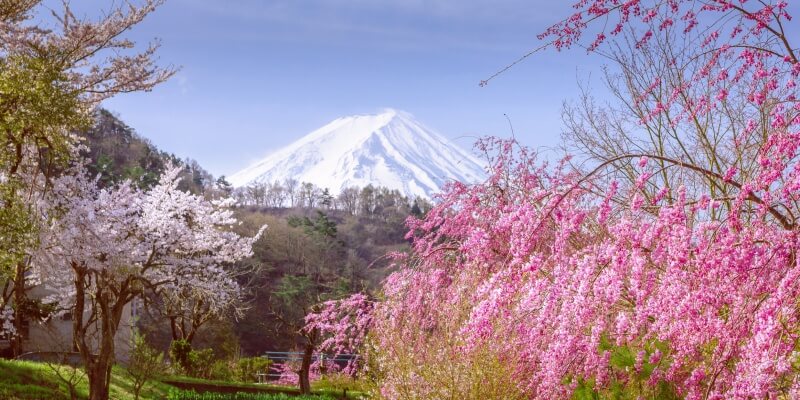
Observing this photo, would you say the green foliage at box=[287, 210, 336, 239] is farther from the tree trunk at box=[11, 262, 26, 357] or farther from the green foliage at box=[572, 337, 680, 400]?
the green foliage at box=[572, 337, 680, 400]

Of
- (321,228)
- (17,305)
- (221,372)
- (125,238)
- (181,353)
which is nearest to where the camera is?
(17,305)

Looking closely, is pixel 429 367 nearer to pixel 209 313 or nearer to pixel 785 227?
pixel 785 227

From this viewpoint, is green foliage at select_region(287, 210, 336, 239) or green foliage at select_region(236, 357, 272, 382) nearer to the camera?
green foliage at select_region(236, 357, 272, 382)

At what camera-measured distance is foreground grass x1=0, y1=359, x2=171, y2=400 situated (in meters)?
12.1

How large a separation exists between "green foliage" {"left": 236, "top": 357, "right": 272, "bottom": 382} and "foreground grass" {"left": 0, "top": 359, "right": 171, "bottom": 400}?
571 centimetres

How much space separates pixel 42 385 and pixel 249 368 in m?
9.02

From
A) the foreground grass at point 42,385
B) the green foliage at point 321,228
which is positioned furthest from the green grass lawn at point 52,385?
the green foliage at point 321,228

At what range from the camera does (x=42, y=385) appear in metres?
13.0

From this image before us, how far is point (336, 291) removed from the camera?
→ 3312 centimetres

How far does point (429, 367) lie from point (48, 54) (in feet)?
23.9

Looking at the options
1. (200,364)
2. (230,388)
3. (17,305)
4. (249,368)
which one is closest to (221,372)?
(200,364)

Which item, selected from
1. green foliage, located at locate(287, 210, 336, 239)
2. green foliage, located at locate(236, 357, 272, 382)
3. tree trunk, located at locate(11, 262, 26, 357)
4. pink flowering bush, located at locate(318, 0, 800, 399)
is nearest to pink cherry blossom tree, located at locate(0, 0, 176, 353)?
tree trunk, located at locate(11, 262, 26, 357)

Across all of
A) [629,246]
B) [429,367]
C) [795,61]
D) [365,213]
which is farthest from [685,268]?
[365,213]

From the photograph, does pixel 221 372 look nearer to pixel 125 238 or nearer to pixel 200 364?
pixel 200 364
